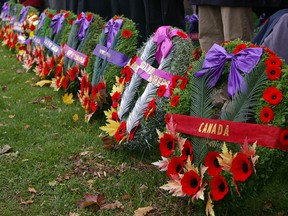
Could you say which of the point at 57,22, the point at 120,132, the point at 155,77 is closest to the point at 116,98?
the point at 120,132

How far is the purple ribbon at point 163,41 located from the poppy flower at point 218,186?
4.28 feet

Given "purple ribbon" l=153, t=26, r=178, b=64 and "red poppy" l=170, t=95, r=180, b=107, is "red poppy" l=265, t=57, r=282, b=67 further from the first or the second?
"purple ribbon" l=153, t=26, r=178, b=64

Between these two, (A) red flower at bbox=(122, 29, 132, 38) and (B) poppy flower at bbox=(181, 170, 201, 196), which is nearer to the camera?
(B) poppy flower at bbox=(181, 170, 201, 196)

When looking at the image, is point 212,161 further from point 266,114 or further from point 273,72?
point 273,72

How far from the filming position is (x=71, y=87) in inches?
216

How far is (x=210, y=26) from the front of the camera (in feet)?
15.4

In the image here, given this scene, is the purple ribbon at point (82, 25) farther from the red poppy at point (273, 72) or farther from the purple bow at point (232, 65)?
the red poppy at point (273, 72)

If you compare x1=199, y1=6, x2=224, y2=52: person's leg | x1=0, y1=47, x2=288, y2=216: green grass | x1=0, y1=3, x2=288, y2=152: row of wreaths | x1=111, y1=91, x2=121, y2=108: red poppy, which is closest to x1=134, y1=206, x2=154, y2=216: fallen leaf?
x1=0, y1=47, x2=288, y2=216: green grass

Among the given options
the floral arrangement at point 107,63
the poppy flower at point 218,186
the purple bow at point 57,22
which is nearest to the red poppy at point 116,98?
the floral arrangement at point 107,63

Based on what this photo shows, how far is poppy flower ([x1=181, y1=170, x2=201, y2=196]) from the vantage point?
2.81 meters

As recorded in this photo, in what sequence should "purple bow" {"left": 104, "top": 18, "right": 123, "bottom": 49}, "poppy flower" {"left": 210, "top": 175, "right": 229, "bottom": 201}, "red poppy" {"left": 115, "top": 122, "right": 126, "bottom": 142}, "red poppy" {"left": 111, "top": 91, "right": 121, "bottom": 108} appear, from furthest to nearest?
"purple bow" {"left": 104, "top": 18, "right": 123, "bottom": 49}, "red poppy" {"left": 111, "top": 91, "right": 121, "bottom": 108}, "red poppy" {"left": 115, "top": 122, "right": 126, "bottom": 142}, "poppy flower" {"left": 210, "top": 175, "right": 229, "bottom": 201}

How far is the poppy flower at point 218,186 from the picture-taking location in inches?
106

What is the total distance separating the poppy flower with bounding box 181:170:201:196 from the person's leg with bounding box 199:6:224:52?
2.21 m

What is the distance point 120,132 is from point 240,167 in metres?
1.32
